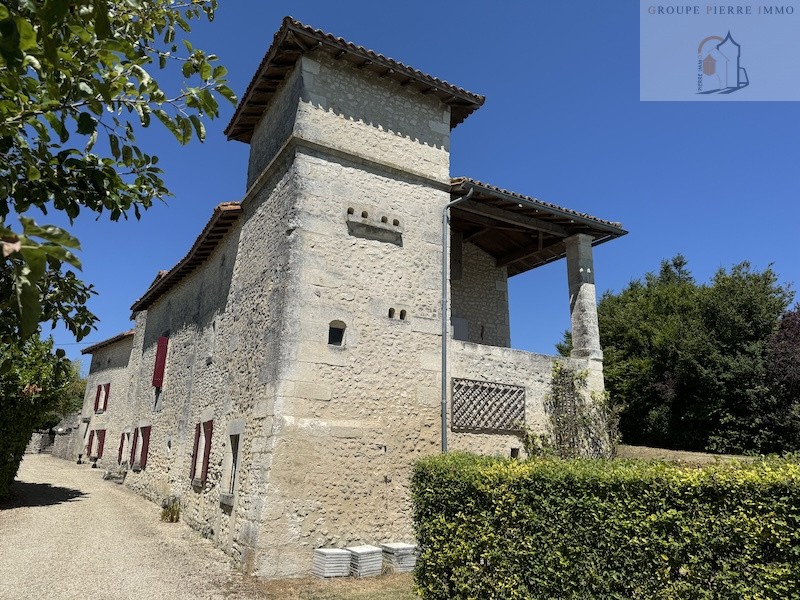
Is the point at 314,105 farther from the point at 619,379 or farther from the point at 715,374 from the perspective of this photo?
the point at 619,379

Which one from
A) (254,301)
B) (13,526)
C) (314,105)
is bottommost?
(13,526)

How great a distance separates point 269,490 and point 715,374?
691 inches

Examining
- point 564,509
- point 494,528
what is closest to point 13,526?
point 494,528

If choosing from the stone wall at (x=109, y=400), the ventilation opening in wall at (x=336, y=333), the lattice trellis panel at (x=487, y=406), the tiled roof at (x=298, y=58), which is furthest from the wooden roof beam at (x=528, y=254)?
the stone wall at (x=109, y=400)

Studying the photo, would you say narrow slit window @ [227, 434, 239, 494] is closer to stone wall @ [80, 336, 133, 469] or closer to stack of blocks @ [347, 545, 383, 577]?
stack of blocks @ [347, 545, 383, 577]

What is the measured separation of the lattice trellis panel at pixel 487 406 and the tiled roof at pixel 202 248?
583 centimetres

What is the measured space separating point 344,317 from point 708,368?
53.8 ft

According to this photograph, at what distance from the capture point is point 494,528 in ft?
17.0

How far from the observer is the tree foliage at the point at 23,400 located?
11.4 m

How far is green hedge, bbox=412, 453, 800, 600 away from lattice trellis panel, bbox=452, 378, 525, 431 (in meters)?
2.89

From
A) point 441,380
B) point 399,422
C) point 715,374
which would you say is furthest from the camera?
point 715,374

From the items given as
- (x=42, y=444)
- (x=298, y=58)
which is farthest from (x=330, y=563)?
(x=42, y=444)

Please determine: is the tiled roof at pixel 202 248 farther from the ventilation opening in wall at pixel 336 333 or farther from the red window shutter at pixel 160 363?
the ventilation opening in wall at pixel 336 333

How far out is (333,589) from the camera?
6422 millimetres
